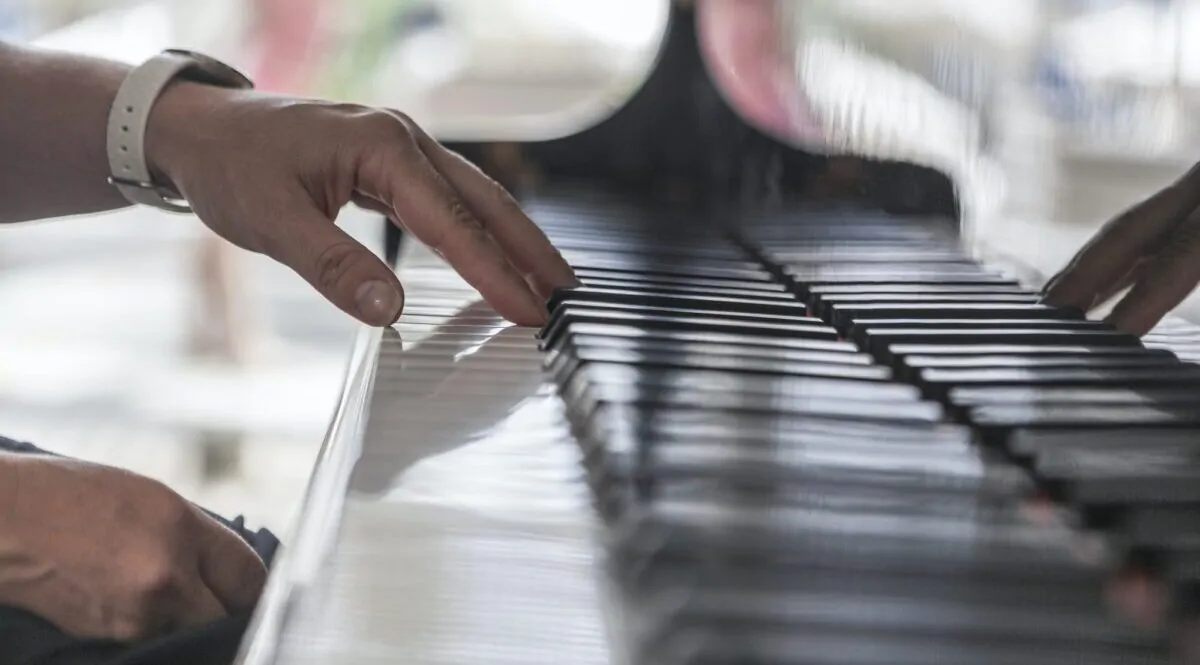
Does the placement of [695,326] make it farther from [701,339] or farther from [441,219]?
[441,219]

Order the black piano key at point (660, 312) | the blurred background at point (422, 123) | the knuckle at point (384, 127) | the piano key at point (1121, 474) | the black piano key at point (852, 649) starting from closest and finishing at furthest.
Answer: the black piano key at point (852, 649) < the piano key at point (1121, 474) < the black piano key at point (660, 312) < the knuckle at point (384, 127) < the blurred background at point (422, 123)

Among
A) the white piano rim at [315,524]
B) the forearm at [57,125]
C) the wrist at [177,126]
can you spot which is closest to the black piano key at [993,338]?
the white piano rim at [315,524]

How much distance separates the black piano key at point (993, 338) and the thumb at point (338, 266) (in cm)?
23

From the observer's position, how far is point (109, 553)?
429mm

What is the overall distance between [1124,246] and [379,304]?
387mm

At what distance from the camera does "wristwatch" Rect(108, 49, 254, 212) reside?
792mm

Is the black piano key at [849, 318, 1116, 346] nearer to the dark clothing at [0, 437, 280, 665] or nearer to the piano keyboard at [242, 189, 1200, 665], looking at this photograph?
the piano keyboard at [242, 189, 1200, 665]

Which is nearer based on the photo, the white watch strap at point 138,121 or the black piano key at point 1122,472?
the black piano key at point 1122,472

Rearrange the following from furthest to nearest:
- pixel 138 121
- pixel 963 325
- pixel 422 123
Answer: pixel 422 123, pixel 138 121, pixel 963 325

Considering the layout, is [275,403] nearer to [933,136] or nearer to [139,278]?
[139,278]

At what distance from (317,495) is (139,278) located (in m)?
2.90

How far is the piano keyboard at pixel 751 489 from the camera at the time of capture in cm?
27

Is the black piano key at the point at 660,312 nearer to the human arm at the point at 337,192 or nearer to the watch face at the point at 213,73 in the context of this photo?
the human arm at the point at 337,192

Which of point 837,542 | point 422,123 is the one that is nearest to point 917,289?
point 837,542
